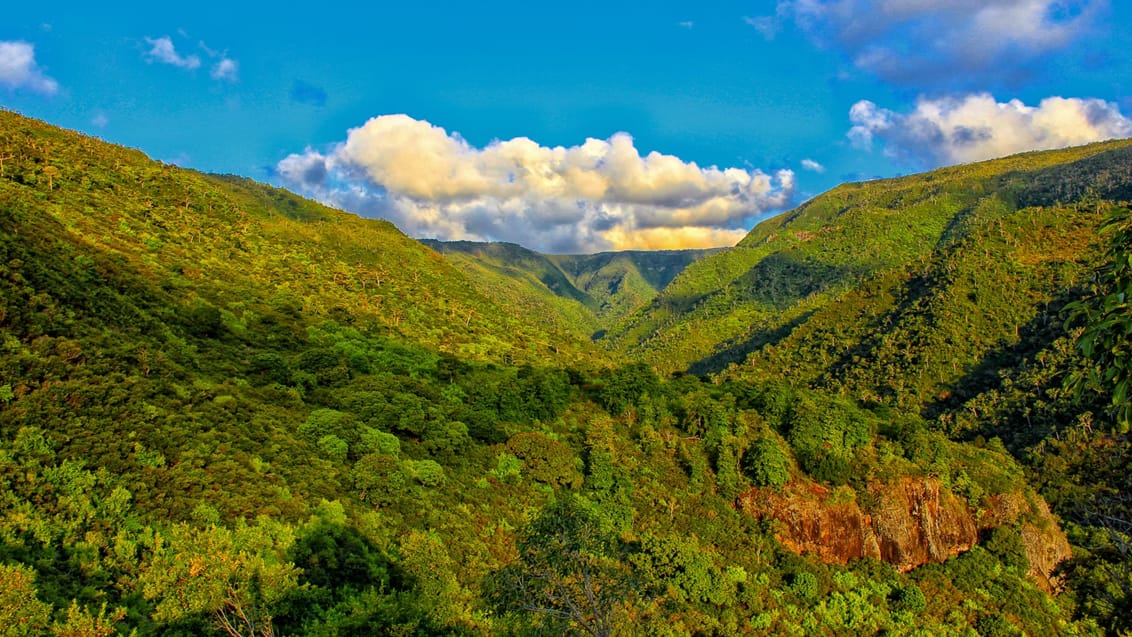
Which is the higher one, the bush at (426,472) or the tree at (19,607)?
the tree at (19,607)

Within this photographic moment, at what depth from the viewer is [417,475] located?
1608 inches

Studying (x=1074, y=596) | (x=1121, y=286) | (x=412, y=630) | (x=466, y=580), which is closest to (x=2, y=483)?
(x=412, y=630)

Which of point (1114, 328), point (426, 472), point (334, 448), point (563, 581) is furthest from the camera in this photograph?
point (426, 472)

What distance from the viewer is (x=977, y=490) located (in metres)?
63.9

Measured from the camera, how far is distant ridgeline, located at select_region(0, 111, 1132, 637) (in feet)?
69.3

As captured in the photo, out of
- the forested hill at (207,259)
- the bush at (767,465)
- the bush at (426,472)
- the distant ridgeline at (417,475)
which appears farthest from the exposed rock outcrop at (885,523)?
the forested hill at (207,259)

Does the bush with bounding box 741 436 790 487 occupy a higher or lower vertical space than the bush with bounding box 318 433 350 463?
lower

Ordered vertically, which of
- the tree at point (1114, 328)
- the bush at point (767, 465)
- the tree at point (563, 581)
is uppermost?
the tree at point (1114, 328)

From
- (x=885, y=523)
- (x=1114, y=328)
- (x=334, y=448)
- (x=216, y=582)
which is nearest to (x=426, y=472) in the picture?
(x=334, y=448)

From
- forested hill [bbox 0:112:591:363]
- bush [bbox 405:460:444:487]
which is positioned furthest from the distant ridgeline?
forested hill [bbox 0:112:591:363]

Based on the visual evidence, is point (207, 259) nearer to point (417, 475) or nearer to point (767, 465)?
point (417, 475)

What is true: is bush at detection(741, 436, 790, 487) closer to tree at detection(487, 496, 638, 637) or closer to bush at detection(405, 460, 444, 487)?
bush at detection(405, 460, 444, 487)

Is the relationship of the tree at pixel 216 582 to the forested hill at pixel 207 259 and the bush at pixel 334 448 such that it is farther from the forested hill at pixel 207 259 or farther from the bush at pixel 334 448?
the forested hill at pixel 207 259

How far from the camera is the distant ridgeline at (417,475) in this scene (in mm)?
21125
